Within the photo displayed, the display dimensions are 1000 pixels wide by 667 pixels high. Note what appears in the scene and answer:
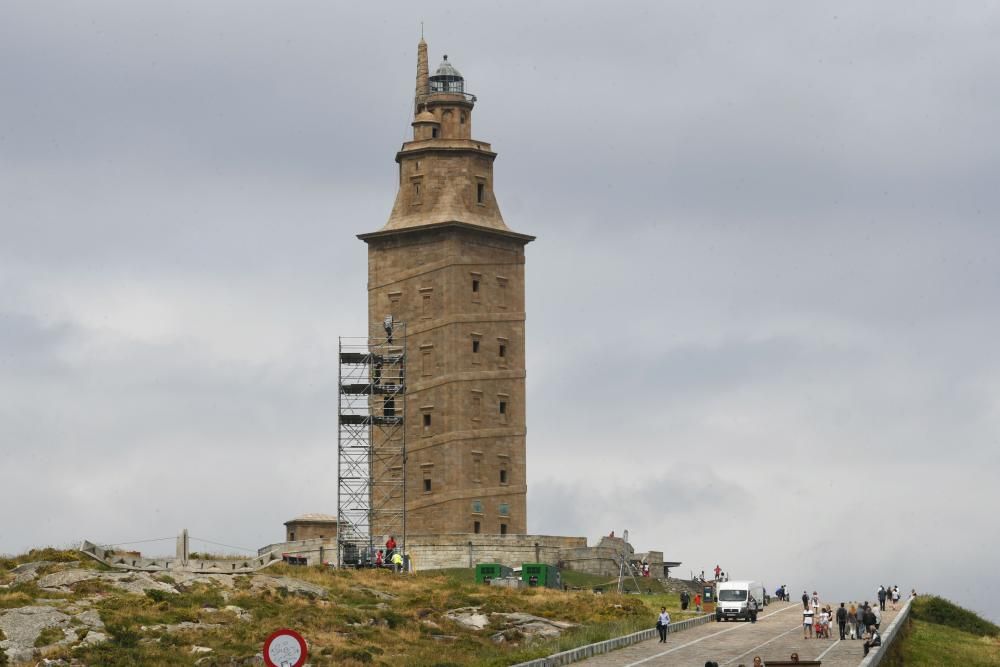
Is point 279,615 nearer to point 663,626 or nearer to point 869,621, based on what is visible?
point 663,626

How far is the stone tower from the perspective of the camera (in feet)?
314

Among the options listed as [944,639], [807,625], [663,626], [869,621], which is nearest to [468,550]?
[944,639]

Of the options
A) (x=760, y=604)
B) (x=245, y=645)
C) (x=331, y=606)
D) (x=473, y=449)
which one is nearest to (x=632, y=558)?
(x=473, y=449)

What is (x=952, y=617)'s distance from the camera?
275 ft

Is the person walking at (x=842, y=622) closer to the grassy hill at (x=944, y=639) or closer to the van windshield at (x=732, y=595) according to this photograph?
the grassy hill at (x=944, y=639)

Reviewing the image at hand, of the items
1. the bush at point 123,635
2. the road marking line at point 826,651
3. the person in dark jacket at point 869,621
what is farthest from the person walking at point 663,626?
the bush at point 123,635

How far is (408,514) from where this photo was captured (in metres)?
96.0

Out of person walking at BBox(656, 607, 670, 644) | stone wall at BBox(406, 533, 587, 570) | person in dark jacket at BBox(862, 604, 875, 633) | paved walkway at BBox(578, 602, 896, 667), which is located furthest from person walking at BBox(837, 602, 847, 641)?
stone wall at BBox(406, 533, 587, 570)

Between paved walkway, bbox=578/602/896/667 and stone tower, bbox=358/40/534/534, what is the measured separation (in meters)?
27.9

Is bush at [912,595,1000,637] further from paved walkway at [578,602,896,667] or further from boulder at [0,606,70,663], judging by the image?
boulder at [0,606,70,663]

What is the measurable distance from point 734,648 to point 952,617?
→ 2876 cm

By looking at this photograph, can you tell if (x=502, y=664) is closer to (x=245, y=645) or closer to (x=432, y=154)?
(x=245, y=645)

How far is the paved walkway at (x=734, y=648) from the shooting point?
2112 inches

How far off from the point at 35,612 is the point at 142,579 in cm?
914
